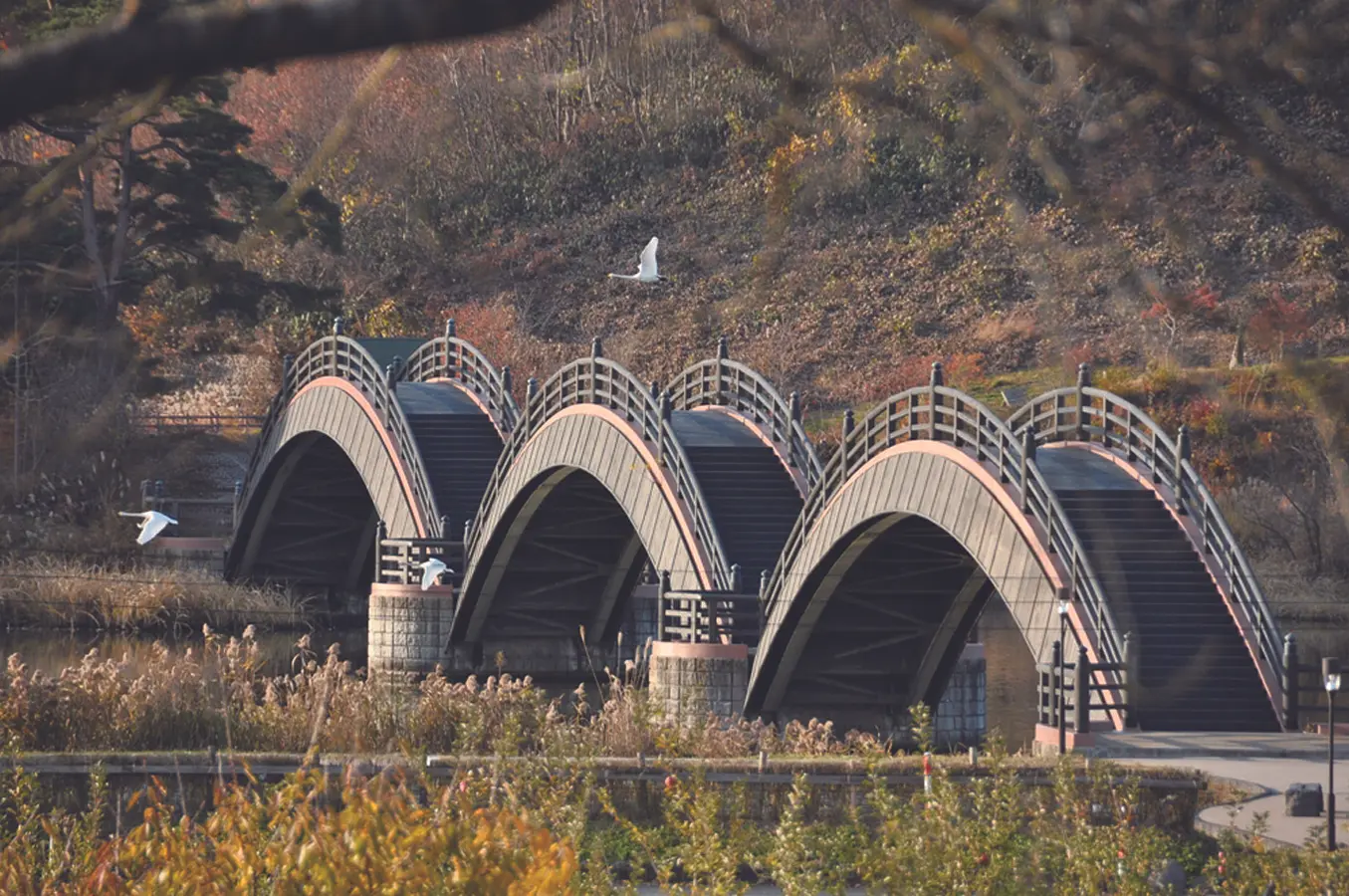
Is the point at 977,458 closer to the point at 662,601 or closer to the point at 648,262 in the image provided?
the point at 662,601

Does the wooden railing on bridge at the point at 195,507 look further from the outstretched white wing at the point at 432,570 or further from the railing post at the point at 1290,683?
the railing post at the point at 1290,683

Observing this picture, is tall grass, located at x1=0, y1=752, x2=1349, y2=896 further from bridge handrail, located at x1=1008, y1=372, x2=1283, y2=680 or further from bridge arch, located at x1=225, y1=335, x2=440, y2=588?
bridge arch, located at x1=225, y1=335, x2=440, y2=588

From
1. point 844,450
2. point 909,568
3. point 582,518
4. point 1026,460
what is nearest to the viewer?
point 1026,460

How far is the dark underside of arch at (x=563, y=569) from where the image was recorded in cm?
3859

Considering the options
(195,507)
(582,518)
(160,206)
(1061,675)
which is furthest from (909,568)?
(195,507)

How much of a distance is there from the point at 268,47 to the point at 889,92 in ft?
4.51

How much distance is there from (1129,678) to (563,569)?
828 inches

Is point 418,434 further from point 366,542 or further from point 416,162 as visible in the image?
point 416,162

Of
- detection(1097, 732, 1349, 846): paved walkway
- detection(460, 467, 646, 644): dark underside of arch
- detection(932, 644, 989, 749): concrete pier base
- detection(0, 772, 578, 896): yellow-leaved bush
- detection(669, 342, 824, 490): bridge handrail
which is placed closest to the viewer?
detection(0, 772, 578, 896): yellow-leaved bush

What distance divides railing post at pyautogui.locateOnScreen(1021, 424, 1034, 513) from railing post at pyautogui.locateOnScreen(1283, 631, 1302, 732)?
3394mm

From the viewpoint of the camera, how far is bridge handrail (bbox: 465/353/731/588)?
2927 cm

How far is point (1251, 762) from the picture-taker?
1930cm

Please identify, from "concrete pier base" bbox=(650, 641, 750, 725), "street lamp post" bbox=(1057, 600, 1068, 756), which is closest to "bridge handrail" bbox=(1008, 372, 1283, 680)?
"street lamp post" bbox=(1057, 600, 1068, 756)

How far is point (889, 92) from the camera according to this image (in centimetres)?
443
